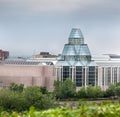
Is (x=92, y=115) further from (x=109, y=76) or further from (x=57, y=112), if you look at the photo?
(x=109, y=76)

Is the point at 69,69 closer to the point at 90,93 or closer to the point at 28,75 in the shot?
the point at 28,75

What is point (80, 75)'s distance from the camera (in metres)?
54.5

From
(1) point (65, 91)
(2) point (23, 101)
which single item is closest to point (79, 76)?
(1) point (65, 91)

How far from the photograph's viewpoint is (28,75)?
52594mm

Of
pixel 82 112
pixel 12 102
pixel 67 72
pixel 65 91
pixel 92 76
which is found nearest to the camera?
pixel 82 112

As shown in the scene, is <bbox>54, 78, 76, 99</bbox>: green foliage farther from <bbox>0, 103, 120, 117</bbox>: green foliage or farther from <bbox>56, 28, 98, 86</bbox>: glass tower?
<bbox>0, 103, 120, 117</bbox>: green foliage

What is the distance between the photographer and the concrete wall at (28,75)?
51394mm

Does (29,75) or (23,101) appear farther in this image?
(29,75)

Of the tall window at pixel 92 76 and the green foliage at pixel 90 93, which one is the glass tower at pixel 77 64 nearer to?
the tall window at pixel 92 76

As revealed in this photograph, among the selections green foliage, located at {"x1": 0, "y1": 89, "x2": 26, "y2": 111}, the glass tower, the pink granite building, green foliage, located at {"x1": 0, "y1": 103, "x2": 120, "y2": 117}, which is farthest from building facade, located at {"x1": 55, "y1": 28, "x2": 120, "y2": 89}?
green foliage, located at {"x1": 0, "y1": 103, "x2": 120, "y2": 117}

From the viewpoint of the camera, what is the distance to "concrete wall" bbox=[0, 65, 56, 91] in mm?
51394

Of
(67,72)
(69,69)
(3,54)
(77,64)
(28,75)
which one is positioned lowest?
(28,75)

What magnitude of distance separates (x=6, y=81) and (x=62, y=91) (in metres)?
9.89

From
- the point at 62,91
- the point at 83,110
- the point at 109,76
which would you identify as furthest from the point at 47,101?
the point at 109,76
